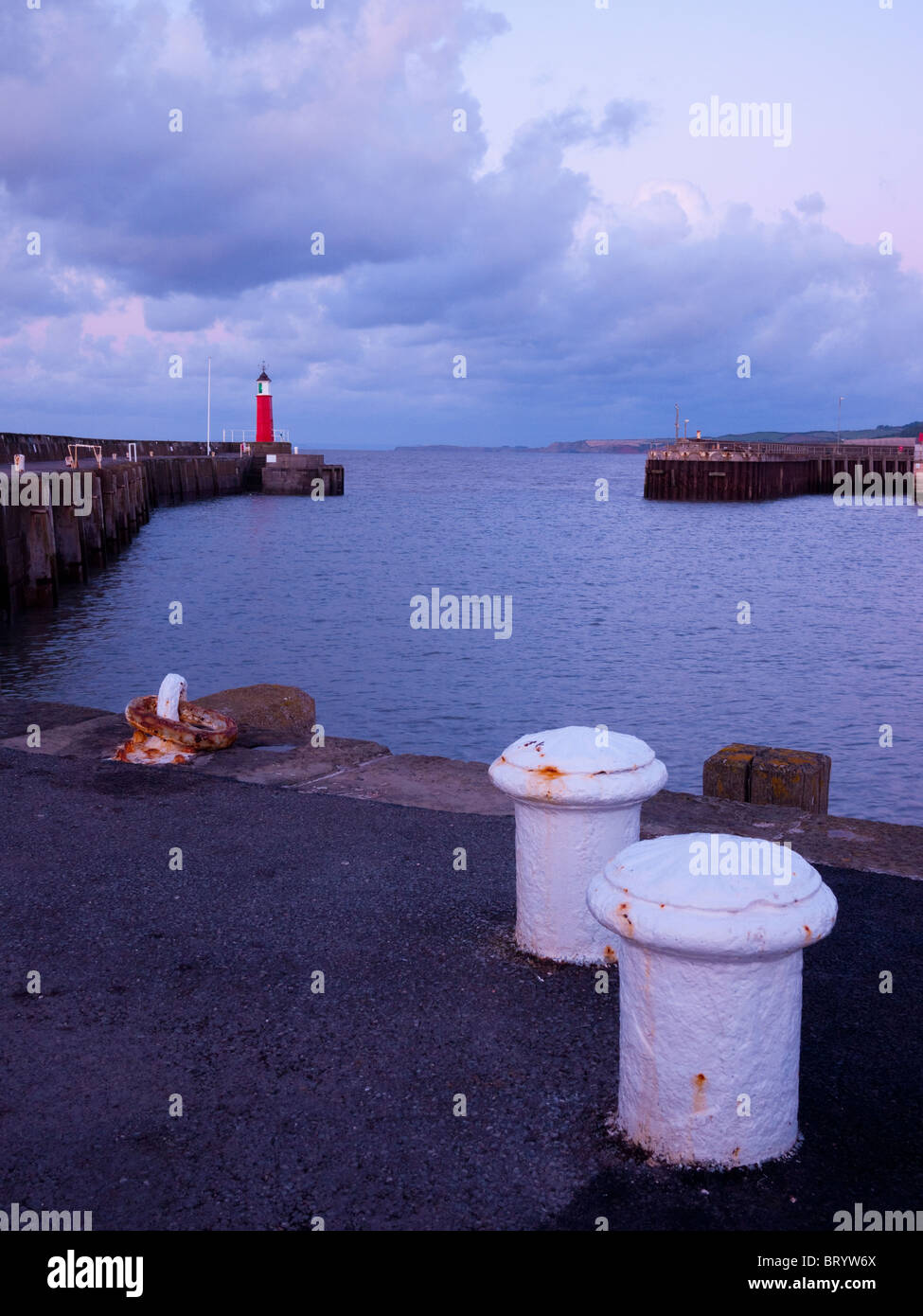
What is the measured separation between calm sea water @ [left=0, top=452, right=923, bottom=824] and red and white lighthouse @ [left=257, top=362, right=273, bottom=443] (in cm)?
2939

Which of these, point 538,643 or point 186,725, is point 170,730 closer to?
point 186,725

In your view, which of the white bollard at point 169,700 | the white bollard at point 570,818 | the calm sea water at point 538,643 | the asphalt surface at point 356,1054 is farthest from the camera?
the calm sea water at point 538,643

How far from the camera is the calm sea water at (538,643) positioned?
53.2 ft

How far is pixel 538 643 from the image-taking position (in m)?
24.5

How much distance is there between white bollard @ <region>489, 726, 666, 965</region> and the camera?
13.0ft

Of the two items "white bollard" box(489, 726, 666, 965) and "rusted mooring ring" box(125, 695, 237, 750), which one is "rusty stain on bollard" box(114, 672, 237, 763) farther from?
"white bollard" box(489, 726, 666, 965)

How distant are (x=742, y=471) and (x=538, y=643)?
5716 cm

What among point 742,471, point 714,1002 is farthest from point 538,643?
point 742,471

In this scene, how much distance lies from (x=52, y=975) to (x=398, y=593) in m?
29.2

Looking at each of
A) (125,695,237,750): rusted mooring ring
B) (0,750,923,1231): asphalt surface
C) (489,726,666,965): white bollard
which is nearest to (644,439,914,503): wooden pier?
(125,695,237,750): rusted mooring ring

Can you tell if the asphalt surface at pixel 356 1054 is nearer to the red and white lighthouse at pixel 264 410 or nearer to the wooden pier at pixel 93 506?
the wooden pier at pixel 93 506

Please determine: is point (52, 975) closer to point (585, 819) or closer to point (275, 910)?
point (275, 910)

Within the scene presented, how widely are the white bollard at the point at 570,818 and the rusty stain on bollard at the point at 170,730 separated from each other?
349 cm

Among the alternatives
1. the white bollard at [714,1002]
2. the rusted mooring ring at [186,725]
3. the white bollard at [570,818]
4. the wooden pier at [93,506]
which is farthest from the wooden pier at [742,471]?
the white bollard at [714,1002]
